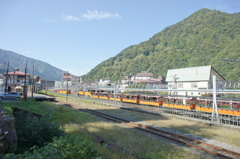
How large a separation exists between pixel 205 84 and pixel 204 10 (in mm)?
141328

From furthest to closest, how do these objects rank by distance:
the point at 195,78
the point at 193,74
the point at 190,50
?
the point at 190,50, the point at 193,74, the point at 195,78

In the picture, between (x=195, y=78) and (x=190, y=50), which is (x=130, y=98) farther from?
(x=190, y=50)

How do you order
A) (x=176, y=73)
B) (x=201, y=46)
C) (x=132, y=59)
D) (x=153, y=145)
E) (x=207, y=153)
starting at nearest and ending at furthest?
1. (x=207, y=153)
2. (x=153, y=145)
3. (x=176, y=73)
4. (x=201, y=46)
5. (x=132, y=59)

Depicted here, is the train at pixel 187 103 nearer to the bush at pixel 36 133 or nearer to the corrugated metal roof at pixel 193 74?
the corrugated metal roof at pixel 193 74

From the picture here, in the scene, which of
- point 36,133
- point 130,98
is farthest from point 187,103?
point 36,133

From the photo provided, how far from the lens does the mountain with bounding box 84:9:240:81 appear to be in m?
76.9

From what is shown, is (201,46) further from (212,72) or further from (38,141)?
(38,141)

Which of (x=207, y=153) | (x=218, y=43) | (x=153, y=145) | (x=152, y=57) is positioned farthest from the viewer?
(x=152, y=57)

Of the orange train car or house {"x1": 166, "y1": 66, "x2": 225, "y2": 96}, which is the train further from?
house {"x1": 166, "y1": 66, "x2": 225, "y2": 96}

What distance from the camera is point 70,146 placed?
5.84 m

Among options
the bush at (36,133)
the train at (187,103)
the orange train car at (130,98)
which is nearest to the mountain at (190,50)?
the orange train car at (130,98)

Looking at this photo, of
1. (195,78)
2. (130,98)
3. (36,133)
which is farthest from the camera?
(195,78)

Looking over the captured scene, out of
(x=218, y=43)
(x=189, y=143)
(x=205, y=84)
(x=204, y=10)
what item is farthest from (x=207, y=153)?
(x=204, y=10)

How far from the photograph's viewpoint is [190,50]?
113 m
